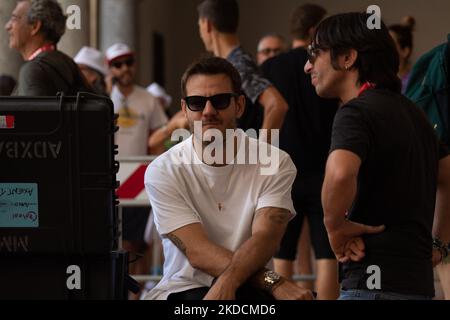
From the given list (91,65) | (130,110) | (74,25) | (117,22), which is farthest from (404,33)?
(117,22)

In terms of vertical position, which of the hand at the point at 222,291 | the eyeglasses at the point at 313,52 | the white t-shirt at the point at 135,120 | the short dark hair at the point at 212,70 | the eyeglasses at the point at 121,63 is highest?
the eyeglasses at the point at 121,63

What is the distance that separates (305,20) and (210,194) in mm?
2916

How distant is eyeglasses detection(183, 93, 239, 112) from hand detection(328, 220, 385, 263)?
0.61 metres

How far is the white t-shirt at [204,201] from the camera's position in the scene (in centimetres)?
366

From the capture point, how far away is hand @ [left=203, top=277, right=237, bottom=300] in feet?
11.0

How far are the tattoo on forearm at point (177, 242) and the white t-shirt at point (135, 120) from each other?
4.51 meters

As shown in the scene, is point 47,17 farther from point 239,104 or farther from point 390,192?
point 390,192

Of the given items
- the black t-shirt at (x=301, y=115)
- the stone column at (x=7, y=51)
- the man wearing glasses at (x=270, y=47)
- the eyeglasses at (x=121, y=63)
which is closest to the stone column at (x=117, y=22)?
the man wearing glasses at (x=270, y=47)

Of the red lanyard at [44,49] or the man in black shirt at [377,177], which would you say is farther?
the red lanyard at [44,49]

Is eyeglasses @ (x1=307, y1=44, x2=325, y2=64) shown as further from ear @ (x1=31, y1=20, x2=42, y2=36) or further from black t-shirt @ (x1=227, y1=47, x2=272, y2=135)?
black t-shirt @ (x1=227, y1=47, x2=272, y2=135)

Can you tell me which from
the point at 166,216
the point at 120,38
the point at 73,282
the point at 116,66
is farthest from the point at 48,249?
the point at 120,38

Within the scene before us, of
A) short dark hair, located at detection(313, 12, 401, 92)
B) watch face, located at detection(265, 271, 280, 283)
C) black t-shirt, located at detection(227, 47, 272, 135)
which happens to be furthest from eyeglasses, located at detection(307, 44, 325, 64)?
black t-shirt, located at detection(227, 47, 272, 135)

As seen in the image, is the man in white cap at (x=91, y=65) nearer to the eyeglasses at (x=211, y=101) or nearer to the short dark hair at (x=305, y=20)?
the short dark hair at (x=305, y=20)

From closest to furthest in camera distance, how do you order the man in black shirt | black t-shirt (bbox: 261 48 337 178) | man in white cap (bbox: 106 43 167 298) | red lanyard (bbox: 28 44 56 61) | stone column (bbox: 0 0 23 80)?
the man in black shirt → red lanyard (bbox: 28 44 56 61) → stone column (bbox: 0 0 23 80) → black t-shirt (bbox: 261 48 337 178) → man in white cap (bbox: 106 43 167 298)
